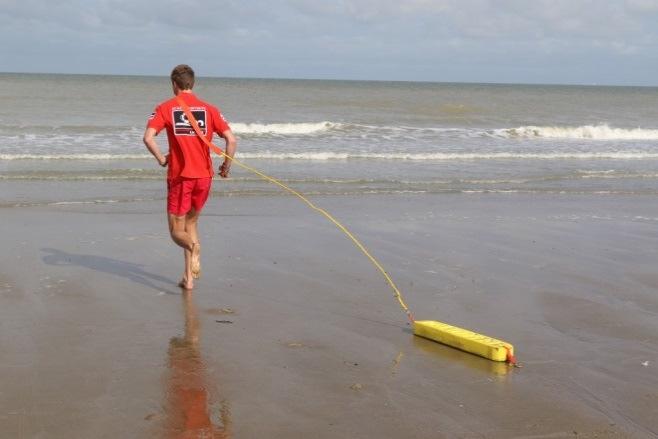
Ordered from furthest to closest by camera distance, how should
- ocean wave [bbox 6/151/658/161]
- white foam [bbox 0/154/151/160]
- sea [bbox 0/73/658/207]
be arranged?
ocean wave [bbox 6/151/658/161], white foam [bbox 0/154/151/160], sea [bbox 0/73/658/207]

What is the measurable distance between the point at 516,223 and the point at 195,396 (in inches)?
264

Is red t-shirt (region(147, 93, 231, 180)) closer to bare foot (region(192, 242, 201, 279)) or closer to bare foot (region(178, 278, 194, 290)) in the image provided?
bare foot (region(192, 242, 201, 279))

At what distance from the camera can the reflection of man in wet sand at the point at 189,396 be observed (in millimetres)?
3994

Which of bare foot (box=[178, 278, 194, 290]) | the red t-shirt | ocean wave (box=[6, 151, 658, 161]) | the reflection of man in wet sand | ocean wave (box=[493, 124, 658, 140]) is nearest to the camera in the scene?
the reflection of man in wet sand

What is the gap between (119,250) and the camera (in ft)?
27.2

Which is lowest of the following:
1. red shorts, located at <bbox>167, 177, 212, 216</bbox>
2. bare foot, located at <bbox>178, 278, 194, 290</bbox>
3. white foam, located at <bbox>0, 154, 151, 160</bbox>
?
white foam, located at <bbox>0, 154, 151, 160</bbox>

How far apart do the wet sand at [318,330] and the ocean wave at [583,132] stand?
805 inches

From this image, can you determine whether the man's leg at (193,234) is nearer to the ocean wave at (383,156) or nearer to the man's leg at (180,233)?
the man's leg at (180,233)

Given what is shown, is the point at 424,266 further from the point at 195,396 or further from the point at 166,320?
the point at 195,396

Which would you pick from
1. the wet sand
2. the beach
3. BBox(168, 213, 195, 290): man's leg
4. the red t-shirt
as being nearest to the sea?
the beach

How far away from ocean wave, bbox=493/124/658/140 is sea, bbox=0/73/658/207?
0.04 metres

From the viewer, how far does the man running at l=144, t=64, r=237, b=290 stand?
20.5 ft

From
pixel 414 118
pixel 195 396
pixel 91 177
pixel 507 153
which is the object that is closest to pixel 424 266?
pixel 195 396

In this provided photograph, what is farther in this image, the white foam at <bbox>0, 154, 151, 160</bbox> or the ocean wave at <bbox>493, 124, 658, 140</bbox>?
the ocean wave at <bbox>493, 124, 658, 140</bbox>
